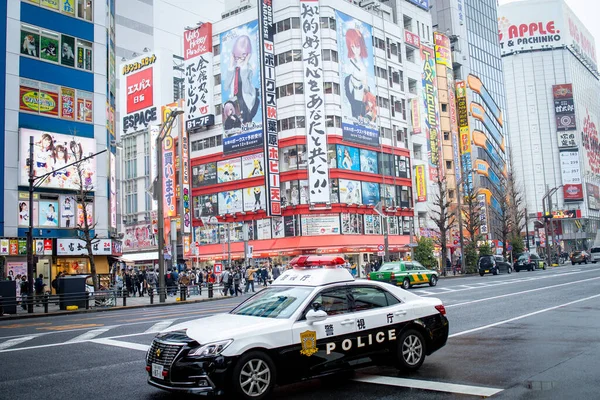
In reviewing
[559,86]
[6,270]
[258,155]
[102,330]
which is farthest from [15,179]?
[559,86]

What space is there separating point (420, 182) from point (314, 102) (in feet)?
59.6

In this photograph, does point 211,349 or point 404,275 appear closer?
point 211,349

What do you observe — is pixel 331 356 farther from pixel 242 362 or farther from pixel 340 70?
pixel 340 70

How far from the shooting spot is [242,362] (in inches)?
261

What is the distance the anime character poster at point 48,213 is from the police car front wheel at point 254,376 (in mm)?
30939

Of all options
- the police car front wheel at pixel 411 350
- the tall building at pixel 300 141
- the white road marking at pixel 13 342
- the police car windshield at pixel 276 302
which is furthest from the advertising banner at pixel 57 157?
the police car front wheel at pixel 411 350

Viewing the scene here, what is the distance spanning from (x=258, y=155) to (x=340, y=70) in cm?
1206

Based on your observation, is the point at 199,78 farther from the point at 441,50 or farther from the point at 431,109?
the point at 441,50

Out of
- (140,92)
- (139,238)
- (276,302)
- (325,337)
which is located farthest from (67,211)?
(140,92)

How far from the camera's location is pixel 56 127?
3481cm

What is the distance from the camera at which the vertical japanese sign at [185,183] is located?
61438 millimetres

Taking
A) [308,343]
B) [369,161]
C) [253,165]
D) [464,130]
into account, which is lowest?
[308,343]

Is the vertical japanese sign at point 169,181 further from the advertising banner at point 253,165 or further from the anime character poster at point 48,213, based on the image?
the anime character poster at point 48,213

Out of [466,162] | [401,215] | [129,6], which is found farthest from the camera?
[129,6]
